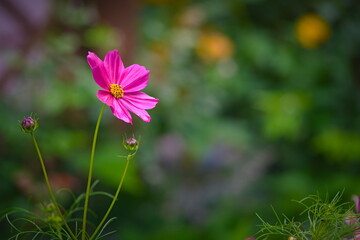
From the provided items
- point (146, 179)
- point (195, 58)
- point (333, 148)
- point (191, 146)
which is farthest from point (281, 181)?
point (195, 58)

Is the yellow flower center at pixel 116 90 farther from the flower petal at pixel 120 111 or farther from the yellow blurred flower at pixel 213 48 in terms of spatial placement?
the yellow blurred flower at pixel 213 48

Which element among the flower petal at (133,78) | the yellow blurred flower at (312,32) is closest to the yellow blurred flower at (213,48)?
the yellow blurred flower at (312,32)

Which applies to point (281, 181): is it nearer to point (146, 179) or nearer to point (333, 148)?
point (333, 148)

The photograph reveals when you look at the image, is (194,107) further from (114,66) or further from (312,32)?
(114,66)

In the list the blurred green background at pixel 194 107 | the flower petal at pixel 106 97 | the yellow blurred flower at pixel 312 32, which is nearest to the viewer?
the flower petal at pixel 106 97

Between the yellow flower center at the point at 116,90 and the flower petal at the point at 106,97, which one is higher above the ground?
the yellow flower center at the point at 116,90

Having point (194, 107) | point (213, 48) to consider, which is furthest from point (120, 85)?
point (213, 48)

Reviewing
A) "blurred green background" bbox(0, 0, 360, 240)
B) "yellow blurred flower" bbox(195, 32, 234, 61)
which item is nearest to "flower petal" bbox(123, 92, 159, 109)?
"blurred green background" bbox(0, 0, 360, 240)
